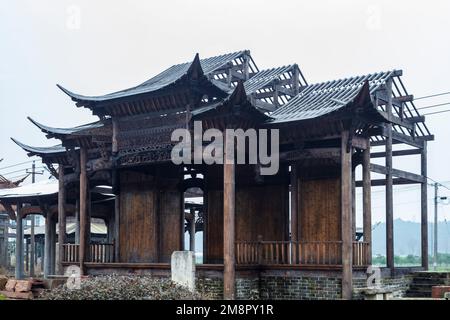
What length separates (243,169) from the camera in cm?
2245

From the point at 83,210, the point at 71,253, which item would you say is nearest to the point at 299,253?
the point at 83,210

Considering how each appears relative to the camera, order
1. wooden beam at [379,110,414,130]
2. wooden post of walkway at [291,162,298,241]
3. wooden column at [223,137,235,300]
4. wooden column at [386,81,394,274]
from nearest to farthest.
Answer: wooden column at [223,137,235,300] < wooden post of walkway at [291,162,298,241] < wooden column at [386,81,394,274] < wooden beam at [379,110,414,130]

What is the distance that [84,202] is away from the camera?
74.7ft

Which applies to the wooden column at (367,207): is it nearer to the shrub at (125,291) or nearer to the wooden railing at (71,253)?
the shrub at (125,291)

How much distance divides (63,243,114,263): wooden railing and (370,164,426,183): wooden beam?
899 cm

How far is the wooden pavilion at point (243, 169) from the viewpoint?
19125 millimetres

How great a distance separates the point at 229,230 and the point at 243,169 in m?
3.84

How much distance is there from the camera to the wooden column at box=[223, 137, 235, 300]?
18.9 meters

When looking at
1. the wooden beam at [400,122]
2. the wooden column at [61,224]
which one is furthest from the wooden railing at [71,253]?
the wooden beam at [400,122]

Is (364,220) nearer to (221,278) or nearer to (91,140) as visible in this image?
(221,278)

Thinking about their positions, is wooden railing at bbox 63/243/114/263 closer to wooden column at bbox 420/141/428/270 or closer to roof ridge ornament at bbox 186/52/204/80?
roof ridge ornament at bbox 186/52/204/80

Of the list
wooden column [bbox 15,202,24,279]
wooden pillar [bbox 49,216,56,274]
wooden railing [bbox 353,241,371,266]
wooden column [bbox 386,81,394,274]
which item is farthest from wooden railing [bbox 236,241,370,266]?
wooden column [bbox 15,202,24,279]
